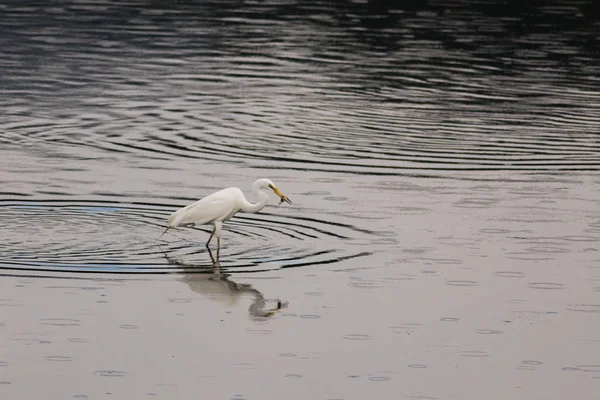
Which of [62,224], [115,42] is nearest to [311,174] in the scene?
[62,224]

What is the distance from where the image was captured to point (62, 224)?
17766 millimetres

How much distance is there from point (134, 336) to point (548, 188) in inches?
371

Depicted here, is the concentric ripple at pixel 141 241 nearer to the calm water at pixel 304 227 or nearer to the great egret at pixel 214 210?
the calm water at pixel 304 227

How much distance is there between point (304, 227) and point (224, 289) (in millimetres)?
3228

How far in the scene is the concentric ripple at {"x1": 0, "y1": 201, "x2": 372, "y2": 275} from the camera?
16000 mm

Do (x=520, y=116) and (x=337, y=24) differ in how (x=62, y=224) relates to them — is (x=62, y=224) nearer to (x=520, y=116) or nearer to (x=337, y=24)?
(x=520, y=116)

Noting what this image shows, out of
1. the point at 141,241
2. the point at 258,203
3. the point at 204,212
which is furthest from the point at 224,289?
the point at 258,203

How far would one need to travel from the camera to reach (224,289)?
15.2 m

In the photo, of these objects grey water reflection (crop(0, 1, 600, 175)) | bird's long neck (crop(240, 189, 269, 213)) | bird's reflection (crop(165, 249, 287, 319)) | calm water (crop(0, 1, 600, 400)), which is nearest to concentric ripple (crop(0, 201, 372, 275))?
calm water (crop(0, 1, 600, 400))

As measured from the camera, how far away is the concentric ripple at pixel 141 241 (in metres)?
16.0

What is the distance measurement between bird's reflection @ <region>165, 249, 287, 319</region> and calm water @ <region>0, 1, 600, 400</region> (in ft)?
0.13

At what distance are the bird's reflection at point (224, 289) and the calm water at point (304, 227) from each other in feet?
0.13

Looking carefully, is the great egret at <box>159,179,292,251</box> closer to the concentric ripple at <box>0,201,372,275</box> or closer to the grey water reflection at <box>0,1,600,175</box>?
the concentric ripple at <box>0,201,372,275</box>

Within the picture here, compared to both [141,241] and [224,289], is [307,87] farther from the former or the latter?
[224,289]
